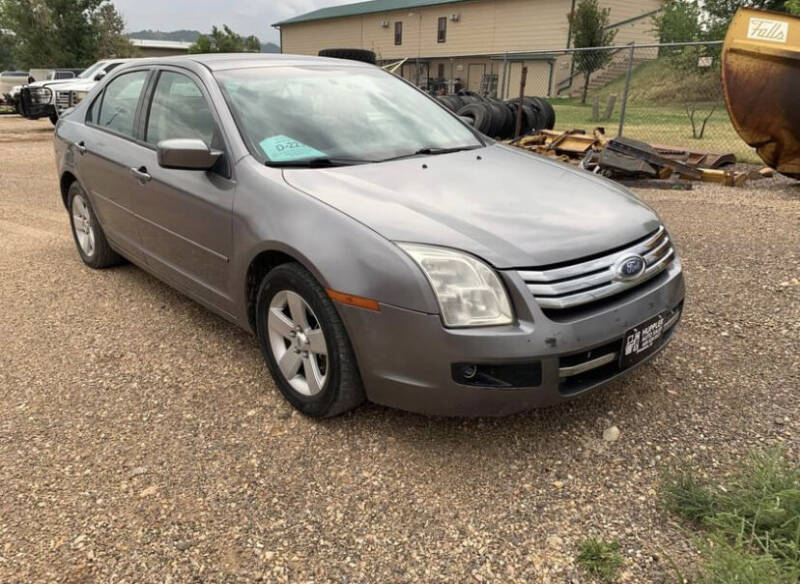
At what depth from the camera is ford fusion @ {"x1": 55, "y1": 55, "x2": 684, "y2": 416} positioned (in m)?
2.29

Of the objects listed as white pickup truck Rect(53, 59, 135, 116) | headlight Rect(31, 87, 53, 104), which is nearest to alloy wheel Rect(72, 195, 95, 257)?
white pickup truck Rect(53, 59, 135, 116)

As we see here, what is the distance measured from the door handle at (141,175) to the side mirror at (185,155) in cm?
72

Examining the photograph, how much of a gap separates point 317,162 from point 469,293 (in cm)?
116

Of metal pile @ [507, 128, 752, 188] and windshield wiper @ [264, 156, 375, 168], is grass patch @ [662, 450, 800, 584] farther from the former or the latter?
metal pile @ [507, 128, 752, 188]

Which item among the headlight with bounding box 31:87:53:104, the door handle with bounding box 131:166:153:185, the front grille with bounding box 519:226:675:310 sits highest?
the headlight with bounding box 31:87:53:104

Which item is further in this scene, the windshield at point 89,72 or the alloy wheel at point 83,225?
the windshield at point 89,72

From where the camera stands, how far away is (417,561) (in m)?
2.08

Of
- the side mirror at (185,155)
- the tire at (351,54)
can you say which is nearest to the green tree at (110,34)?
the tire at (351,54)

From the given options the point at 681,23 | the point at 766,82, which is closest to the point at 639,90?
the point at 681,23

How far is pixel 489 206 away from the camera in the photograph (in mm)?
2605

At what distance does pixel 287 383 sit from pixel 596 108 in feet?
59.9

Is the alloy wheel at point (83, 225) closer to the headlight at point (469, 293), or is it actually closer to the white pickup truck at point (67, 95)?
the headlight at point (469, 293)

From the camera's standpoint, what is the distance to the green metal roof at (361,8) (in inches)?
1661

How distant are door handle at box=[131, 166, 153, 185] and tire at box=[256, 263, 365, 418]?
4.20ft
